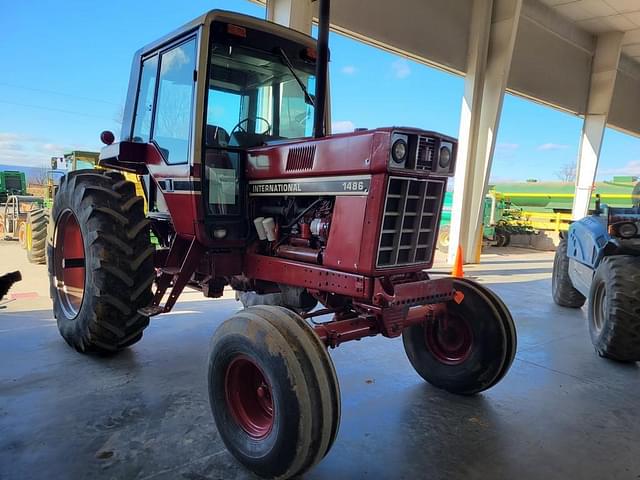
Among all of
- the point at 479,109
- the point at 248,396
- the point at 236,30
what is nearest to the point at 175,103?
the point at 236,30

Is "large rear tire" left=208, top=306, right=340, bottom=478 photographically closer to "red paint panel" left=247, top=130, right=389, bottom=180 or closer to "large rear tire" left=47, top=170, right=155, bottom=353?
"red paint panel" left=247, top=130, right=389, bottom=180

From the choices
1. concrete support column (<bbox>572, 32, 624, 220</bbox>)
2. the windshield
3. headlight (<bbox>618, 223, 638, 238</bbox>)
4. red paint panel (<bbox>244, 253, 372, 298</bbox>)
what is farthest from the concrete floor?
concrete support column (<bbox>572, 32, 624, 220</bbox>)

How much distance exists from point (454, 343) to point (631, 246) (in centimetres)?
217

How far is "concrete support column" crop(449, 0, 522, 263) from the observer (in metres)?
9.88

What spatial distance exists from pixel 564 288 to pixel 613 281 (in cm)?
250

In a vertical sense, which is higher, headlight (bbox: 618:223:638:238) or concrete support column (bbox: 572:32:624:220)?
concrete support column (bbox: 572:32:624:220)

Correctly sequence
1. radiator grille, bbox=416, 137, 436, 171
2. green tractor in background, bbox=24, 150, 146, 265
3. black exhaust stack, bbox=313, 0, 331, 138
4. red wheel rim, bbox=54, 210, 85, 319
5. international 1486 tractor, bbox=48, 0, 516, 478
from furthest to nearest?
green tractor in background, bbox=24, 150, 146, 265 → red wheel rim, bbox=54, 210, 85, 319 → black exhaust stack, bbox=313, 0, 331, 138 → radiator grille, bbox=416, 137, 436, 171 → international 1486 tractor, bbox=48, 0, 516, 478

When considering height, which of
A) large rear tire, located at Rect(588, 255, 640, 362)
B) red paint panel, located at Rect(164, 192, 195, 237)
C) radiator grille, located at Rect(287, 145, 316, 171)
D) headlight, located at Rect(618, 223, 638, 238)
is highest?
radiator grille, located at Rect(287, 145, 316, 171)

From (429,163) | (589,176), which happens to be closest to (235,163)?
(429,163)

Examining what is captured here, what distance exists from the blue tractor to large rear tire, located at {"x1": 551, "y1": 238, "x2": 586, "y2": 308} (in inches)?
39.9

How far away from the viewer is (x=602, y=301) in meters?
4.35

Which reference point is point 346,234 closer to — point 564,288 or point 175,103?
point 175,103

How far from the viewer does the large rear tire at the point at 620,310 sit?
3.88 meters

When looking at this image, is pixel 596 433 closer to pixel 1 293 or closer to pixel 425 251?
pixel 425 251
